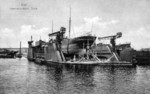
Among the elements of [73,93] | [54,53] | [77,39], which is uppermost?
[77,39]

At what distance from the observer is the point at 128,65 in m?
64.6

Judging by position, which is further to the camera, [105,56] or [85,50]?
[105,56]

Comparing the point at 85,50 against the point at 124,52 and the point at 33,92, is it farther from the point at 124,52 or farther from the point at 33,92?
the point at 33,92

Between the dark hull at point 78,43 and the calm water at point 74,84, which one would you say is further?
the dark hull at point 78,43

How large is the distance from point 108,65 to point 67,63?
14397 mm

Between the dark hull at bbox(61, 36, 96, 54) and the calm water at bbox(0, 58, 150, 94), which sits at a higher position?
the dark hull at bbox(61, 36, 96, 54)

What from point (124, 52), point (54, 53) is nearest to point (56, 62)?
point (54, 53)

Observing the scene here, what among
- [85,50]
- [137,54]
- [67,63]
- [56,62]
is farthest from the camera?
[137,54]

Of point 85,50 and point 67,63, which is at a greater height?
point 85,50

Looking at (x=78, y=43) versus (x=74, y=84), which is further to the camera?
(x=78, y=43)

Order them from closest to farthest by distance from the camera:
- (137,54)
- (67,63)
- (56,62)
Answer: (67,63)
(56,62)
(137,54)

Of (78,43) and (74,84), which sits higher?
(78,43)

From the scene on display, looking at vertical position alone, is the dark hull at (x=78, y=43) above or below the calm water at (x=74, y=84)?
above

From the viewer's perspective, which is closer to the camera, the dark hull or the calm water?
the calm water
